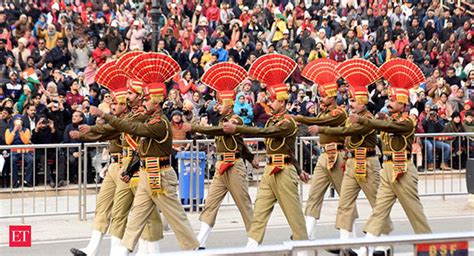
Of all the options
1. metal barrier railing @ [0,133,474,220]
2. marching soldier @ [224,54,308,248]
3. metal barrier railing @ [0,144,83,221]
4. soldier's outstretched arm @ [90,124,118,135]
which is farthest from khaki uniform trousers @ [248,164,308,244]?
metal barrier railing @ [0,144,83,221]

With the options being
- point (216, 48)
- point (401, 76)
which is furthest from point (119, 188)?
point (216, 48)

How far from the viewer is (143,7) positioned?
2536 cm

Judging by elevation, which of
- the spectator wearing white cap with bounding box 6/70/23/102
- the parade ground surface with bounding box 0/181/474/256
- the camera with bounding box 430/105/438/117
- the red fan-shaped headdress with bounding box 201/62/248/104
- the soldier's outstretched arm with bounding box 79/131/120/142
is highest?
the spectator wearing white cap with bounding box 6/70/23/102

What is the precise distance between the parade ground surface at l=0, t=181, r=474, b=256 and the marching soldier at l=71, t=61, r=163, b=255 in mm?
862

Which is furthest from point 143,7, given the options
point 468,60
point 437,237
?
point 437,237

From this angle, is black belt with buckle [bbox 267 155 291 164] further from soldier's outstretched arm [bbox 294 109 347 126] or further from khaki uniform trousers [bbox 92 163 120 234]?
khaki uniform trousers [bbox 92 163 120 234]

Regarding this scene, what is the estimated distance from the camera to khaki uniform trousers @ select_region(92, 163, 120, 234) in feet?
40.9

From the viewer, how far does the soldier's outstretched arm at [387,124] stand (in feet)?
40.2

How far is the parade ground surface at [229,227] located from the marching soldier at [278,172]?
1.60 m

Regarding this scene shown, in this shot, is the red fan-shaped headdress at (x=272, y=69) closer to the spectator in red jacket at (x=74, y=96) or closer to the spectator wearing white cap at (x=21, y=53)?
the spectator in red jacket at (x=74, y=96)

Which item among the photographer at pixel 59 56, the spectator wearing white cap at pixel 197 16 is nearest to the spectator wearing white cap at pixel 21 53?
the photographer at pixel 59 56

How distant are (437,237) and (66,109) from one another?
42.9ft

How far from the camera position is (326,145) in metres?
13.5

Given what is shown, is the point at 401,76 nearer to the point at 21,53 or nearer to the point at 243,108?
the point at 243,108
